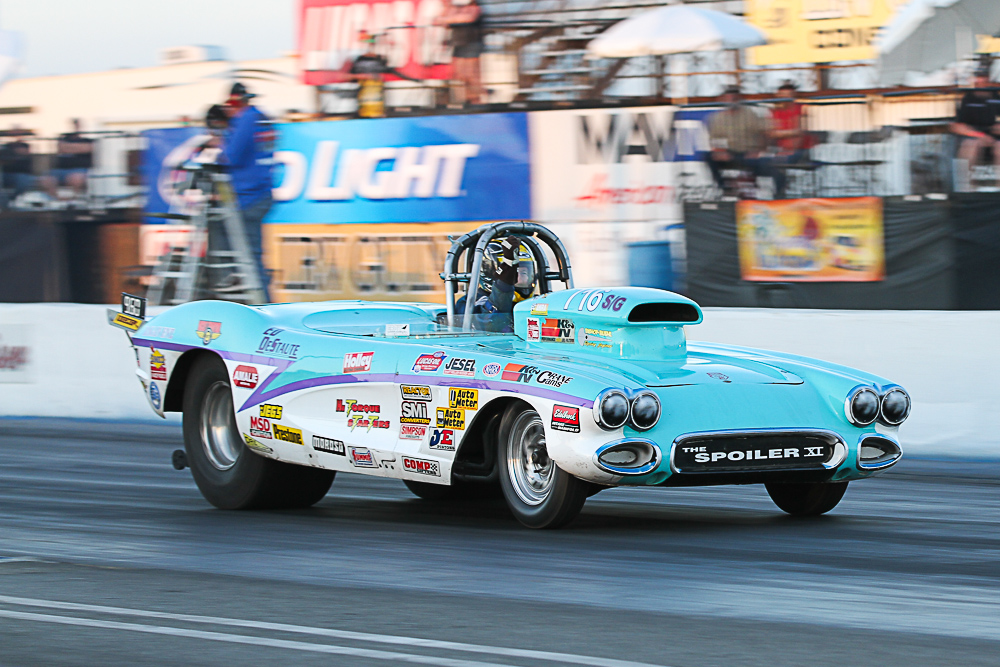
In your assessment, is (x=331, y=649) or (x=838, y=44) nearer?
(x=331, y=649)

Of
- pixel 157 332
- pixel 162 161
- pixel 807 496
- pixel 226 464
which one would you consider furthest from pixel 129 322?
pixel 162 161

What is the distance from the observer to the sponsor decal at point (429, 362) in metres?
7.49

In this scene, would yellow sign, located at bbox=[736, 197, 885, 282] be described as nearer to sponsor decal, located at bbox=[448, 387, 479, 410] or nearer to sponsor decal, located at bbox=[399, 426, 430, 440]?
sponsor decal, located at bbox=[399, 426, 430, 440]

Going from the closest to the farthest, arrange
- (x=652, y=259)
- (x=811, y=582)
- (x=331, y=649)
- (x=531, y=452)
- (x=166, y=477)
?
(x=331, y=649)
(x=811, y=582)
(x=531, y=452)
(x=166, y=477)
(x=652, y=259)

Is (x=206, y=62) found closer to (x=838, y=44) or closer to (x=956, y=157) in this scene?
(x=838, y=44)

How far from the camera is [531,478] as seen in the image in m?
7.23

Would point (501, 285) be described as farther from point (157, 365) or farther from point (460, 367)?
point (157, 365)

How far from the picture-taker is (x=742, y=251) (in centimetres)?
1357

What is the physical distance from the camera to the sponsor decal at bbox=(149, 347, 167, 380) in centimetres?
927

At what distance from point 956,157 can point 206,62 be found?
36.9 ft

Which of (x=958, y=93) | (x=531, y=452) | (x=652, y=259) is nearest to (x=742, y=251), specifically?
(x=652, y=259)

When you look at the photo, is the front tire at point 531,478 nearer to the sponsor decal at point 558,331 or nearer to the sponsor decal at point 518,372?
the sponsor decal at point 518,372

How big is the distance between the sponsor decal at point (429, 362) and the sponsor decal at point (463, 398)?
0.18 meters

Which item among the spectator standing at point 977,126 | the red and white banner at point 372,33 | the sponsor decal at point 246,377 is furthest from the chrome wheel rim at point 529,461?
the red and white banner at point 372,33
